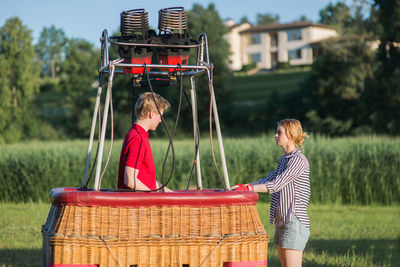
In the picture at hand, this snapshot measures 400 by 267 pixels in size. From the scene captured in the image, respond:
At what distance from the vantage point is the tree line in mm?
27359

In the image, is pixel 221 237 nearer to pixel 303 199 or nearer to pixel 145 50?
pixel 303 199

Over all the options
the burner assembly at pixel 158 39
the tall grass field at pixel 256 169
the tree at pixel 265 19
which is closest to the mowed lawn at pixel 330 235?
the tall grass field at pixel 256 169

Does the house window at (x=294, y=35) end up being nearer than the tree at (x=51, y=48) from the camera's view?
No

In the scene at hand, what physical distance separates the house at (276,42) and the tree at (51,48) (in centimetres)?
2356

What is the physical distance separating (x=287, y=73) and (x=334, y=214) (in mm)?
51513

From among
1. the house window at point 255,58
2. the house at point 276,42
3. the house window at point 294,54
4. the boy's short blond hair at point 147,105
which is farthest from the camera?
the house window at point 255,58

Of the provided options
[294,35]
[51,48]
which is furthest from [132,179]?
[294,35]

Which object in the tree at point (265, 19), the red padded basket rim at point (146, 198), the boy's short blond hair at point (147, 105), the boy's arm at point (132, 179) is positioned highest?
the tree at point (265, 19)

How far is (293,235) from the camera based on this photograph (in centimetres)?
399

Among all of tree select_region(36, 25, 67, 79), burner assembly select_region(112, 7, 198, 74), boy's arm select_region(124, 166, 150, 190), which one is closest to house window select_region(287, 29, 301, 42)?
tree select_region(36, 25, 67, 79)

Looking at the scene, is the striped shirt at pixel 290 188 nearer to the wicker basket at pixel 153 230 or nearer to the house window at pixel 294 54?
the wicker basket at pixel 153 230

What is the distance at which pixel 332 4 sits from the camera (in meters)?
78.6

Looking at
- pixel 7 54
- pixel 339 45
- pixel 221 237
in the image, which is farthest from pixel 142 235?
pixel 339 45

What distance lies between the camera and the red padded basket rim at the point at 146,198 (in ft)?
10.7
